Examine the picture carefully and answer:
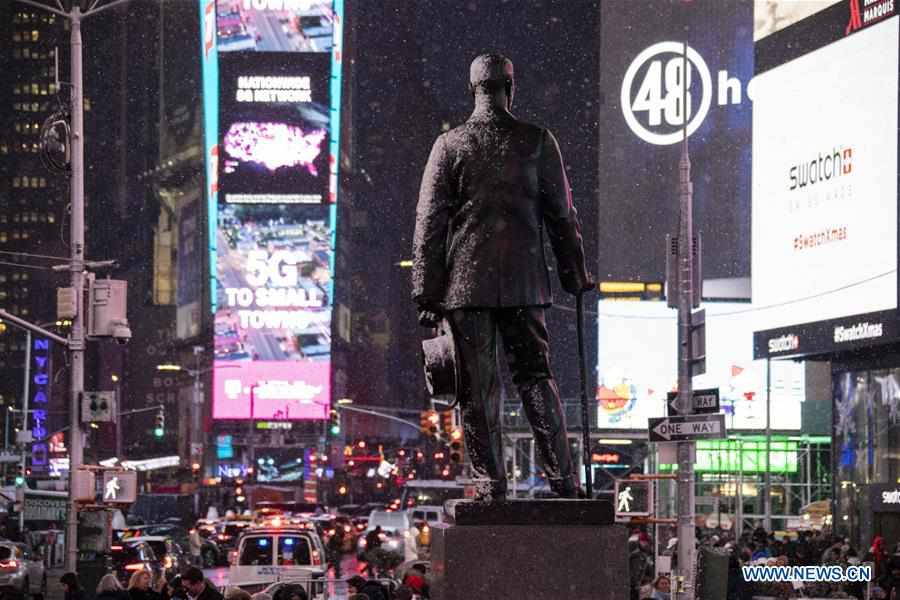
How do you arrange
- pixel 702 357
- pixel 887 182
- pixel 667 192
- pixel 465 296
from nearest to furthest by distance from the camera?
1. pixel 465 296
2. pixel 702 357
3. pixel 887 182
4. pixel 667 192

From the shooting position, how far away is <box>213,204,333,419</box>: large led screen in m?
137

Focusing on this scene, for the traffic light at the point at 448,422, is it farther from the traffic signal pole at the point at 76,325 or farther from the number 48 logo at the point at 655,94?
the number 48 logo at the point at 655,94

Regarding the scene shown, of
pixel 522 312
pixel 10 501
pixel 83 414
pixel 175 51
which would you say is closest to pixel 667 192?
pixel 10 501

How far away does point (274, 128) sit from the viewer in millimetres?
142375

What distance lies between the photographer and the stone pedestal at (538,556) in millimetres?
9148

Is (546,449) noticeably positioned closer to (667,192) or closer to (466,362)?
(466,362)

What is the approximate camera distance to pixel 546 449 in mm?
9766

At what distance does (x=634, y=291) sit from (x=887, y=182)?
4362 centimetres

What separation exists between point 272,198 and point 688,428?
4669 inches

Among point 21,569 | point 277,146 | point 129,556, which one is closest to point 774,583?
point 129,556

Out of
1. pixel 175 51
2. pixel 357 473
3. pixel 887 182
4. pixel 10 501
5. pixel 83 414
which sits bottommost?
pixel 357 473

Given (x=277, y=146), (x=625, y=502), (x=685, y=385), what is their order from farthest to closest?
(x=277, y=146)
(x=685, y=385)
(x=625, y=502)

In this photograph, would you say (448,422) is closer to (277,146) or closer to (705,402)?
(705,402)

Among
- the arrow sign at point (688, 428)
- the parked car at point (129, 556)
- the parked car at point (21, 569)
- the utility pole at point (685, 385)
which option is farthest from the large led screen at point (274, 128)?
the arrow sign at point (688, 428)
